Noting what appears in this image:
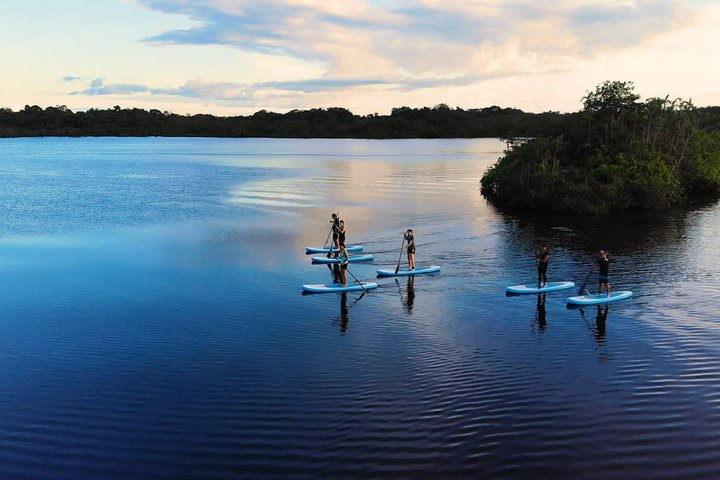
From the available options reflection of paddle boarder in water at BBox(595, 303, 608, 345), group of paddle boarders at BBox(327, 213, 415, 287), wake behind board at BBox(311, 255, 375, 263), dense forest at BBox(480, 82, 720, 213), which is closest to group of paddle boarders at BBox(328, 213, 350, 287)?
group of paddle boarders at BBox(327, 213, 415, 287)

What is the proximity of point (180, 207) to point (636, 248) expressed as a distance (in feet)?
125

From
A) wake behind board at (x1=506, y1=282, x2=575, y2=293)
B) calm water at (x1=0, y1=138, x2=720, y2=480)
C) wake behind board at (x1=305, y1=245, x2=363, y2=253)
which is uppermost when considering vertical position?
wake behind board at (x1=305, y1=245, x2=363, y2=253)

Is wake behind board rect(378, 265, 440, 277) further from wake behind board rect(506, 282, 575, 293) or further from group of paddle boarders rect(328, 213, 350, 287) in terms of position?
wake behind board rect(506, 282, 575, 293)

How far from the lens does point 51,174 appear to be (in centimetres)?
9781

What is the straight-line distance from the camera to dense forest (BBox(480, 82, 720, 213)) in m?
55.4

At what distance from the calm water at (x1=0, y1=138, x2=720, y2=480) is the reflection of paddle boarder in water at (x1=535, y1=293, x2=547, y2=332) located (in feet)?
0.40

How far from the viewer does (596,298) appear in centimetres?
2598

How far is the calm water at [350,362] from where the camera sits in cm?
1368

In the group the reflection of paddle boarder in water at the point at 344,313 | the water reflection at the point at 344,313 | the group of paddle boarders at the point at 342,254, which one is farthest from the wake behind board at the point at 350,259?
the reflection of paddle boarder in water at the point at 344,313

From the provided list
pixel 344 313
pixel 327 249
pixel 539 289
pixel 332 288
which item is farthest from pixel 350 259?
pixel 539 289

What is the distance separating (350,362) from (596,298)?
11671mm

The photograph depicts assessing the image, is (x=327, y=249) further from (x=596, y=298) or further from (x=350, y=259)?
(x=596, y=298)

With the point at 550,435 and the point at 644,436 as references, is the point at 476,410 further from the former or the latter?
the point at 644,436

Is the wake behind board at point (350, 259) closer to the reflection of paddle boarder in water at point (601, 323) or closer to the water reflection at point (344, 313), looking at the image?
the water reflection at point (344, 313)
